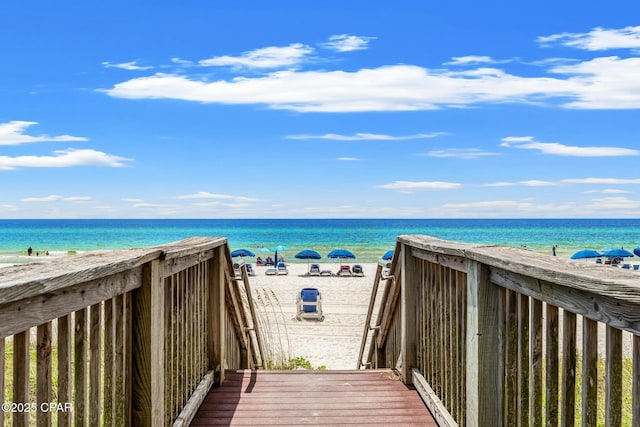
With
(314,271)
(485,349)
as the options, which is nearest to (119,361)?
(485,349)

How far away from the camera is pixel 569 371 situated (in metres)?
1.93

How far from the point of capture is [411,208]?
137 m

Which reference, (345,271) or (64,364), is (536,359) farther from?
(345,271)

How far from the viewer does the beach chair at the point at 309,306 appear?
15914 millimetres

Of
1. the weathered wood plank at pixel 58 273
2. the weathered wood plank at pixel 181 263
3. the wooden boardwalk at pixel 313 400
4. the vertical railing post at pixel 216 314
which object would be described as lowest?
the wooden boardwalk at pixel 313 400

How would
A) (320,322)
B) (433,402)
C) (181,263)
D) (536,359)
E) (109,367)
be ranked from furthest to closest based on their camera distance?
(320,322) < (433,402) < (181,263) < (109,367) < (536,359)

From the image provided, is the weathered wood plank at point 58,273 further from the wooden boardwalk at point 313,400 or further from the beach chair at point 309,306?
the beach chair at point 309,306

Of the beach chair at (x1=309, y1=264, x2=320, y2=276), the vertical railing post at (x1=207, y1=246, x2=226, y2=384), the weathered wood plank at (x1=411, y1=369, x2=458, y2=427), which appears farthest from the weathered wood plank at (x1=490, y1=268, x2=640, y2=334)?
the beach chair at (x1=309, y1=264, x2=320, y2=276)

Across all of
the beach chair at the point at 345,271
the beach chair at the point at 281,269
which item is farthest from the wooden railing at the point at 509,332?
the beach chair at the point at 281,269

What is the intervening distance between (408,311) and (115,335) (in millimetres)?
2884

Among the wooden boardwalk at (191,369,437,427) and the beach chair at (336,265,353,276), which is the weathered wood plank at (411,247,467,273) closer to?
the wooden boardwalk at (191,369,437,427)

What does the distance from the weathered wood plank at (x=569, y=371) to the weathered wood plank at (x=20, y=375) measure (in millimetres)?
1740

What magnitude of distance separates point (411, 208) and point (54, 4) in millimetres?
108846

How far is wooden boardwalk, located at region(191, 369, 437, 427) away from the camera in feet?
13.0
